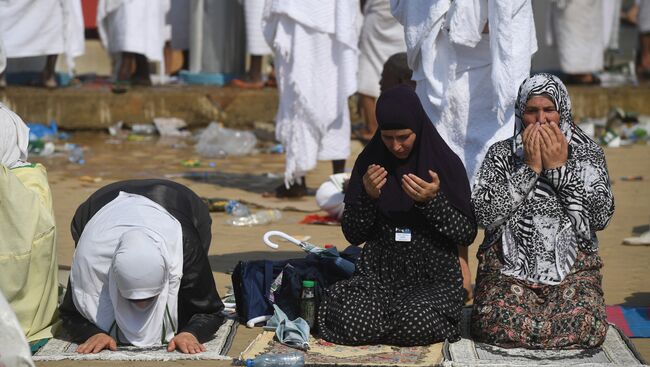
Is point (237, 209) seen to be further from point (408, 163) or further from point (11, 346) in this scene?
point (11, 346)

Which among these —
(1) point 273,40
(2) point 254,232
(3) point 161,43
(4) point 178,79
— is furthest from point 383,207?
(4) point 178,79

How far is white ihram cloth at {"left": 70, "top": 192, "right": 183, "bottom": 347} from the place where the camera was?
16.7 feet

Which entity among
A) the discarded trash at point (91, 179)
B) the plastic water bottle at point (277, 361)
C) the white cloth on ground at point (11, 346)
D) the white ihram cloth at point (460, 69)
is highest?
the white ihram cloth at point (460, 69)

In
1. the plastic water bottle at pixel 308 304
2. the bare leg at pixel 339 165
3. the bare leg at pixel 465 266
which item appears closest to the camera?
the plastic water bottle at pixel 308 304

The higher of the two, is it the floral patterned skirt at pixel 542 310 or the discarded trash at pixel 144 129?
the floral patterned skirt at pixel 542 310

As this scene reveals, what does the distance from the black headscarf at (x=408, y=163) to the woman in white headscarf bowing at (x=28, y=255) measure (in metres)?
1.34

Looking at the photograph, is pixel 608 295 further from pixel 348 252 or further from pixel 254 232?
pixel 254 232

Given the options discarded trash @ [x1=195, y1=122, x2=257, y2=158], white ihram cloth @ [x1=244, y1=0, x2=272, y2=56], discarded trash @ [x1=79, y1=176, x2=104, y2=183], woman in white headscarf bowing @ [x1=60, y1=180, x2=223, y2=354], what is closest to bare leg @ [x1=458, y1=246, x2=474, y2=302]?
woman in white headscarf bowing @ [x1=60, y1=180, x2=223, y2=354]

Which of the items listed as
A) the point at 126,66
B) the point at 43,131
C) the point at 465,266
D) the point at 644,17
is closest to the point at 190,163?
the point at 43,131

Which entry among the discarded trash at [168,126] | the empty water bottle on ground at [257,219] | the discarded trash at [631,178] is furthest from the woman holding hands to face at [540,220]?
the discarded trash at [168,126]

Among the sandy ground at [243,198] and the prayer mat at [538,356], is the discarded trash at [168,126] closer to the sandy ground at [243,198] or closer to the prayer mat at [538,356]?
the sandy ground at [243,198]

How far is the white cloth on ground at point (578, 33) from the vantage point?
1351 cm

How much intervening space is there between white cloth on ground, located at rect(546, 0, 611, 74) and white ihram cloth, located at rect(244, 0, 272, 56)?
3.19m

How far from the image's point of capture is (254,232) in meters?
8.06
